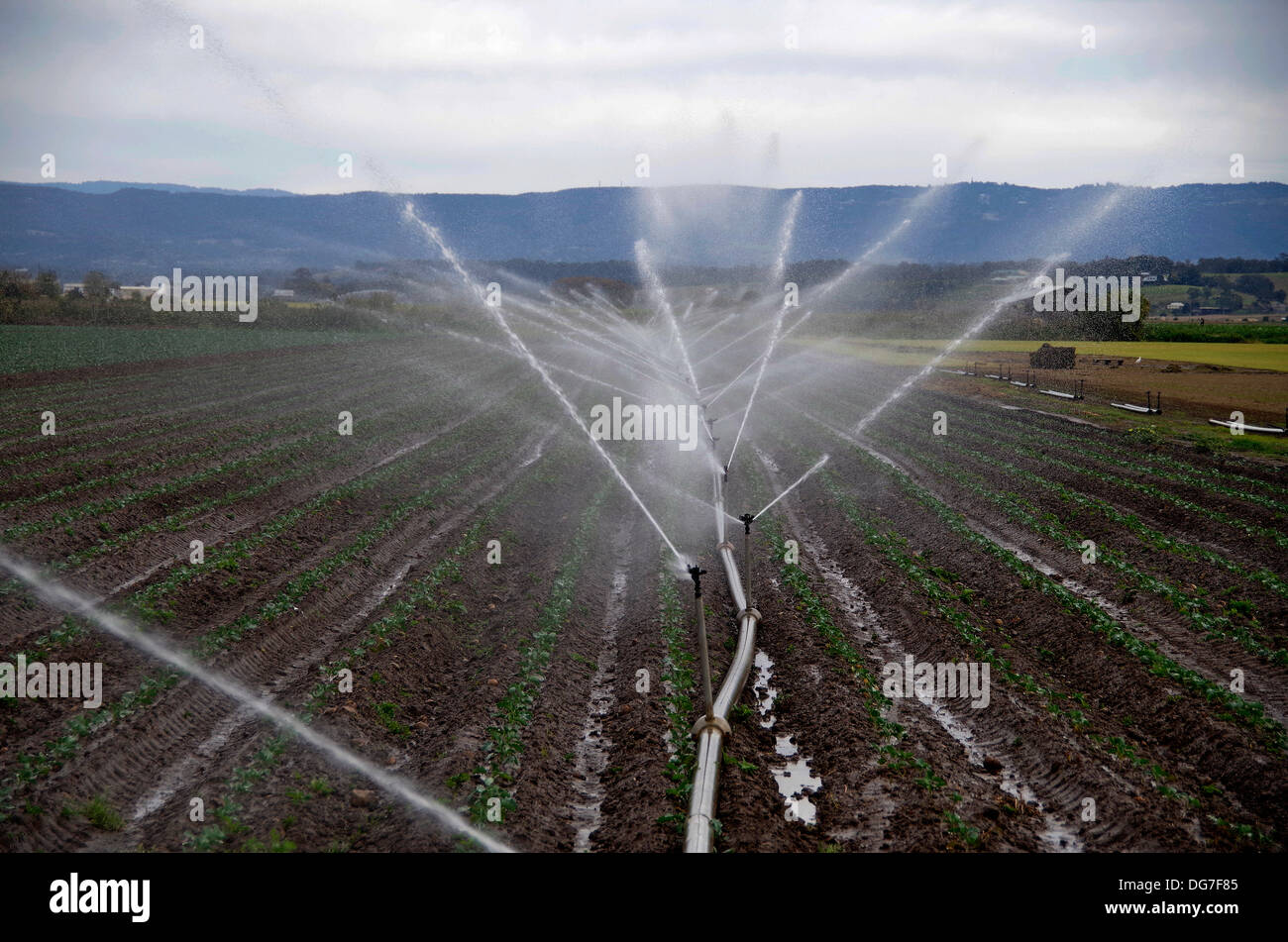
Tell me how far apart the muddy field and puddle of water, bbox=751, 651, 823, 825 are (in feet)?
0.17

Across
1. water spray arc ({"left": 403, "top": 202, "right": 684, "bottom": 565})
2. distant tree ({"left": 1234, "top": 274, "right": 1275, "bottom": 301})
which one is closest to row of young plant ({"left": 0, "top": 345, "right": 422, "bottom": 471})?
water spray arc ({"left": 403, "top": 202, "right": 684, "bottom": 565})

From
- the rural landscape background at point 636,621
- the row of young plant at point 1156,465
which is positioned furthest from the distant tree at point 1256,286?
the row of young plant at point 1156,465

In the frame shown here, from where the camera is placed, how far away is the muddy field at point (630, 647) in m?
9.16

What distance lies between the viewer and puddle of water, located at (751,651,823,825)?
9547 millimetres

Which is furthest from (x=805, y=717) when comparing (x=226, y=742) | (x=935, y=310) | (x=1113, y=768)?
(x=935, y=310)

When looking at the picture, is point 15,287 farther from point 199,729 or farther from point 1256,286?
point 1256,286

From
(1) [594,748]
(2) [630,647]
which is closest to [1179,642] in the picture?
(2) [630,647]

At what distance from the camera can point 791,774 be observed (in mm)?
10453

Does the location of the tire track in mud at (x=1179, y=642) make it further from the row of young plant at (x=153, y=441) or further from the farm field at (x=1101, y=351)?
the farm field at (x=1101, y=351)

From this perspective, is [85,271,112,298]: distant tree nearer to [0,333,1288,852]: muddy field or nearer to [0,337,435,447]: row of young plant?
[0,337,435,447]: row of young plant

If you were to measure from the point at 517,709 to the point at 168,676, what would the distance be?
4950mm

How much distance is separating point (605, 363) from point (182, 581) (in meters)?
45.5

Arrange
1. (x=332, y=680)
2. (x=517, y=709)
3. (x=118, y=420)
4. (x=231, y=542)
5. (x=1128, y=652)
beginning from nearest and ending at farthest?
(x=517, y=709) → (x=332, y=680) → (x=1128, y=652) → (x=231, y=542) → (x=118, y=420)

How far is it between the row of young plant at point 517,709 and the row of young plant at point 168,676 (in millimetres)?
4299
